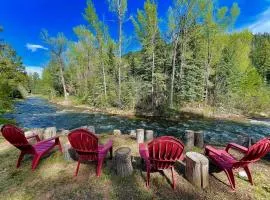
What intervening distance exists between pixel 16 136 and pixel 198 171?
412 cm

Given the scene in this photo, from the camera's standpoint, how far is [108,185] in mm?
4281

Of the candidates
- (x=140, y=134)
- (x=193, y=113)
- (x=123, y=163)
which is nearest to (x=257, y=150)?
(x=123, y=163)

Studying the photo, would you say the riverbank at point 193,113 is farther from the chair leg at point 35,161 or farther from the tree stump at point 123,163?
the chair leg at point 35,161

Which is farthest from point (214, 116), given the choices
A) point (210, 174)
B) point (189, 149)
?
point (210, 174)

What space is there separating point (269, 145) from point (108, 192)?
3314 mm

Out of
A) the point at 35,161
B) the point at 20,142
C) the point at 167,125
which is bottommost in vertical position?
the point at 167,125

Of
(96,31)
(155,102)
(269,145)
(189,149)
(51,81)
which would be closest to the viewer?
(269,145)

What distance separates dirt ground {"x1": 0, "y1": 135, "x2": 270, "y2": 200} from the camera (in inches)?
157

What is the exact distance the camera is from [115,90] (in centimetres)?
2445

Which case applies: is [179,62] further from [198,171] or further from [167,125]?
[198,171]

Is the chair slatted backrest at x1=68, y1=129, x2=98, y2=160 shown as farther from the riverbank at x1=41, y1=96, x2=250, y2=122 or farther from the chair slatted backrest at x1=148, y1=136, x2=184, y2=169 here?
the riverbank at x1=41, y1=96, x2=250, y2=122

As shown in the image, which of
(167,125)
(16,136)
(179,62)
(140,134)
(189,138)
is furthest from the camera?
(179,62)

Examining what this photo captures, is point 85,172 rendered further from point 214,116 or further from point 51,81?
point 51,81

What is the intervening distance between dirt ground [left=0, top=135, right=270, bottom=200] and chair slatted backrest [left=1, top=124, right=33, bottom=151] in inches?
27.4
